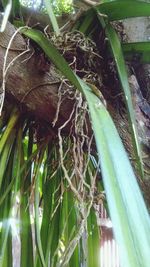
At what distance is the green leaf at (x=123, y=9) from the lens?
535mm

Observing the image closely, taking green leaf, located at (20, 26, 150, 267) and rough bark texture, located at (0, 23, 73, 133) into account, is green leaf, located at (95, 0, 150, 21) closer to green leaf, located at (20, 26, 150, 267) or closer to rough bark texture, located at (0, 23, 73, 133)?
rough bark texture, located at (0, 23, 73, 133)

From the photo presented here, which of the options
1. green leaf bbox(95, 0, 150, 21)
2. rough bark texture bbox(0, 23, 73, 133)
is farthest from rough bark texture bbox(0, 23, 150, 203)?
green leaf bbox(95, 0, 150, 21)

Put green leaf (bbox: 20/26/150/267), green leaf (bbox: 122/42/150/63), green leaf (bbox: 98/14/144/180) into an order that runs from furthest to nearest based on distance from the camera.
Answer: green leaf (bbox: 122/42/150/63)
green leaf (bbox: 98/14/144/180)
green leaf (bbox: 20/26/150/267)

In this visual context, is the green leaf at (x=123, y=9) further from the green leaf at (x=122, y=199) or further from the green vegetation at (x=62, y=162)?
the green leaf at (x=122, y=199)

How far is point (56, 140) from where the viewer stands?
0.68 metres

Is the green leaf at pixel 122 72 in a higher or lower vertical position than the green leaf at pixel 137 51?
lower

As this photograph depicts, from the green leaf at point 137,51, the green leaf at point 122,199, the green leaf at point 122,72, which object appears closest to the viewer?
the green leaf at point 122,199

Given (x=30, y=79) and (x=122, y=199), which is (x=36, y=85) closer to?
(x=30, y=79)

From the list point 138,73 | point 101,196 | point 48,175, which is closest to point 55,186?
point 48,175

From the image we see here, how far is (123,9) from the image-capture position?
0.55 m

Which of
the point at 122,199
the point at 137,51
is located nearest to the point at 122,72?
the point at 137,51

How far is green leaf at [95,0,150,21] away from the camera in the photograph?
535 mm

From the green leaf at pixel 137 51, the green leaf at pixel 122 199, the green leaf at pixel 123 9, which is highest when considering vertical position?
the green leaf at pixel 123 9

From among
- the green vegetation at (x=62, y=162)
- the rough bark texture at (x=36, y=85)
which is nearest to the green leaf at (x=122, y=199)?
the green vegetation at (x=62, y=162)
